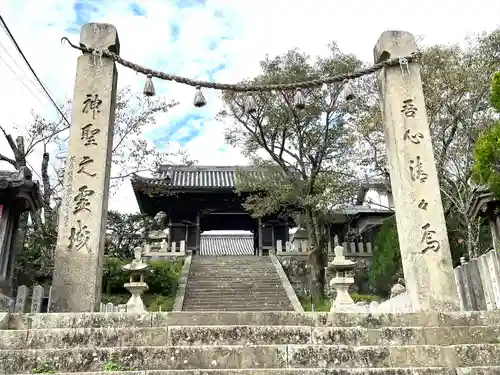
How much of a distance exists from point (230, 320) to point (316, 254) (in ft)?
46.6

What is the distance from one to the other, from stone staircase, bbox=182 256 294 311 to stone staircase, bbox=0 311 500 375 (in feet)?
36.9

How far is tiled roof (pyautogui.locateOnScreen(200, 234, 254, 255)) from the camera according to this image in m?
37.5

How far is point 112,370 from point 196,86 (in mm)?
5242

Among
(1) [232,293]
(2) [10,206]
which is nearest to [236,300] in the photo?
(1) [232,293]

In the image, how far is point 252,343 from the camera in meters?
4.66

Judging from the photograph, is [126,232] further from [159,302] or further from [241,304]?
[241,304]

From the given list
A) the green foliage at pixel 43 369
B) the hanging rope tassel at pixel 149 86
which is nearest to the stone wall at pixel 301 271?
the hanging rope tassel at pixel 149 86

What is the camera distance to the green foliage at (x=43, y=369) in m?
4.14

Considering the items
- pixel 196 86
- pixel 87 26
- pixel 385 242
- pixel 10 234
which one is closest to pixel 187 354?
pixel 196 86

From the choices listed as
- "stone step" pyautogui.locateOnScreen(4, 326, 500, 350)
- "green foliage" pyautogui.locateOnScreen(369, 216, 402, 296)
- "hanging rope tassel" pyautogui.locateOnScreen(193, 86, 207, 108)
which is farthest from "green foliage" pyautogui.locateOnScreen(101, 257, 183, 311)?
"stone step" pyautogui.locateOnScreen(4, 326, 500, 350)

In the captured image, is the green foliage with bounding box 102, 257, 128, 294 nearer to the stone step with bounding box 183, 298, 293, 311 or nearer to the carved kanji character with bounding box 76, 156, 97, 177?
the stone step with bounding box 183, 298, 293, 311

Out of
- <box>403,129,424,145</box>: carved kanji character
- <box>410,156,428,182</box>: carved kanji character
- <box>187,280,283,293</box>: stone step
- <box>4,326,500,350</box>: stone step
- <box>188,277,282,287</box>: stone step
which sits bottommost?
<box>4,326,500,350</box>: stone step

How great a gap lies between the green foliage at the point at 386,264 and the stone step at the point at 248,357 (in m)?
15.8

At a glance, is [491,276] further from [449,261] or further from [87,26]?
[87,26]
